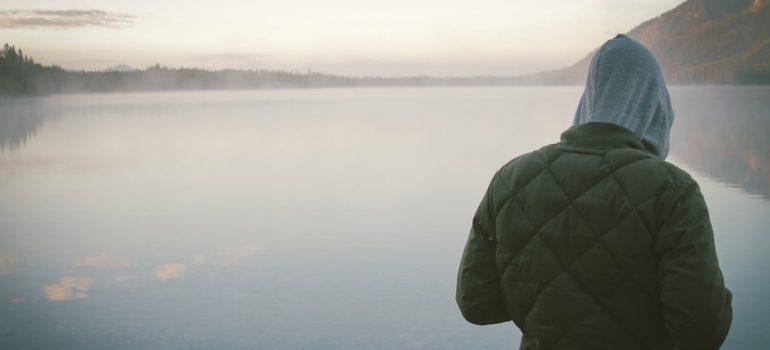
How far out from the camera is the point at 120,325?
4324mm

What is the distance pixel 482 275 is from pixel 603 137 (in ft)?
1.60

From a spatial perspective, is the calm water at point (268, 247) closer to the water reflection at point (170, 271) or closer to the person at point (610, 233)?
the water reflection at point (170, 271)

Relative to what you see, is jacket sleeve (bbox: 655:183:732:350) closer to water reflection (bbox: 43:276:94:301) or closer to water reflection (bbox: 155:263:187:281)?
water reflection (bbox: 43:276:94:301)

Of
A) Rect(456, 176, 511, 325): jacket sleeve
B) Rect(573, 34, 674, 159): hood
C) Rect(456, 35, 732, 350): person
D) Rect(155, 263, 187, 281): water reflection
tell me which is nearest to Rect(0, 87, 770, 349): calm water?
Rect(155, 263, 187, 281): water reflection

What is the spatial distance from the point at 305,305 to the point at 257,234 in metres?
2.63

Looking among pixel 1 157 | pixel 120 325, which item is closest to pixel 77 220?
pixel 120 325

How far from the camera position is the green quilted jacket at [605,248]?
151cm

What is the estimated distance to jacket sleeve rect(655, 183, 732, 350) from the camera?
4.88ft

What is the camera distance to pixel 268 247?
661 centimetres

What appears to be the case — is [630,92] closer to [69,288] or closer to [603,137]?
[603,137]

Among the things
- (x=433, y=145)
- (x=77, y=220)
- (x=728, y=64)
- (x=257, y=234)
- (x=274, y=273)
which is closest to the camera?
(x=274, y=273)

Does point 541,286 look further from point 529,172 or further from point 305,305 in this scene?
point 305,305

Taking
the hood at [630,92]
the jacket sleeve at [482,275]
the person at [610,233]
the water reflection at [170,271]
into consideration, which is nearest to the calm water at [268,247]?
the water reflection at [170,271]

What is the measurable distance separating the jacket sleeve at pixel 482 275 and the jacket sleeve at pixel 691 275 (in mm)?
422
